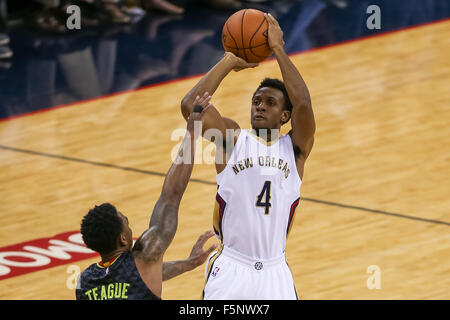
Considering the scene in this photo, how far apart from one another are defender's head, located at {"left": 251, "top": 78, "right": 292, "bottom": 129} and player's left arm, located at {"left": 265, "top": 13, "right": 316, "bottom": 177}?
0.11 metres

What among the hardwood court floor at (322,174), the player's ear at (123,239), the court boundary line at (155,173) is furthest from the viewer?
the court boundary line at (155,173)

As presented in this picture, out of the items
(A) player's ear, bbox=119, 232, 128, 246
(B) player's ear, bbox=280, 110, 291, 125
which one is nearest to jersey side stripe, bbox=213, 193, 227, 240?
(B) player's ear, bbox=280, 110, 291, 125

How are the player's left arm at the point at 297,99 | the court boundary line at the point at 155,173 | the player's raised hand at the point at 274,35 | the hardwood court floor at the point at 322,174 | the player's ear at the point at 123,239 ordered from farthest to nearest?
the court boundary line at the point at 155,173, the hardwood court floor at the point at 322,174, the player's raised hand at the point at 274,35, the player's left arm at the point at 297,99, the player's ear at the point at 123,239

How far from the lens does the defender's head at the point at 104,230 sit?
530 centimetres

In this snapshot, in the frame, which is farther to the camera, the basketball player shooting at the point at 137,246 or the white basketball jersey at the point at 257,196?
the white basketball jersey at the point at 257,196

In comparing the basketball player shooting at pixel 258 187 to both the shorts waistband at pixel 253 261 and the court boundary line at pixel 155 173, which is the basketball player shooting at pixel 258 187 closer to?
the shorts waistband at pixel 253 261

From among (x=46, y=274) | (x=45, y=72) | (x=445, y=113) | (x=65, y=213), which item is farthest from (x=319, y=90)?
(x=46, y=274)

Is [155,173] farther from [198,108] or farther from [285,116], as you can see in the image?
[198,108]

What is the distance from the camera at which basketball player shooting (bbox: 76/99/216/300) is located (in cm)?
528

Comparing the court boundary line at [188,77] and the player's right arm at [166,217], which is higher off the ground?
the player's right arm at [166,217]

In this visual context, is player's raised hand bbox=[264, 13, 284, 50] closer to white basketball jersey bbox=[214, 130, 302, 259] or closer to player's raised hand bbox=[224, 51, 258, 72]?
player's raised hand bbox=[224, 51, 258, 72]

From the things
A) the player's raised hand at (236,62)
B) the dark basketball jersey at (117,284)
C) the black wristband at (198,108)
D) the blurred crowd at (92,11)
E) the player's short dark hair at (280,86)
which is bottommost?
the blurred crowd at (92,11)

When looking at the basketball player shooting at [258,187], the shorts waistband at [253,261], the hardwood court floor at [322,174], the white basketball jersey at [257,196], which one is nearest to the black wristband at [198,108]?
the basketball player shooting at [258,187]

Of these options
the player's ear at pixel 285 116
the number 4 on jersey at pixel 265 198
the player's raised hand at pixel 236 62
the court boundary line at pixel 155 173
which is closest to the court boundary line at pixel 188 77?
the court boundary line at pixel 155 173
